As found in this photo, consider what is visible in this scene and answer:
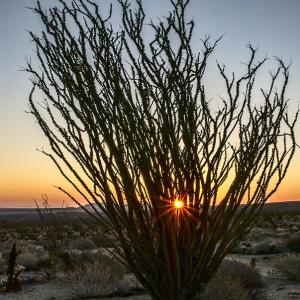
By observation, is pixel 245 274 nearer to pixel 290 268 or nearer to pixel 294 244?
pixel 290 268

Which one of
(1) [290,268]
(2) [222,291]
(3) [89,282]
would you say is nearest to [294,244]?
(1) [290,268]

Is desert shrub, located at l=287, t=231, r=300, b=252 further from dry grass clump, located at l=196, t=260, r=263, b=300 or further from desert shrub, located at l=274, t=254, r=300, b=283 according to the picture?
dry grass clump, located at l=196, t=260, r=263, b=300

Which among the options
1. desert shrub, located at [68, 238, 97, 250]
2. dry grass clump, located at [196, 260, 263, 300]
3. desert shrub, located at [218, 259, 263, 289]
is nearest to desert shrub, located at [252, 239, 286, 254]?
desert shrub, located at [68, 238, 97, 250]

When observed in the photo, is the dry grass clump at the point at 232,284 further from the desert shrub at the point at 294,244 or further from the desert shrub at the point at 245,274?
the desert shrub at the point at 294,244

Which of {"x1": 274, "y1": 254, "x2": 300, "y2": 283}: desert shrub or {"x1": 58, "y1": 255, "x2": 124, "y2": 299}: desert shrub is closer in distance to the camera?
{"x1": 58, "y1": 255, "x2": 124, "y2": 299}: desert shrub

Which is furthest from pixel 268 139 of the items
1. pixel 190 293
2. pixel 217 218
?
pixel 190 293

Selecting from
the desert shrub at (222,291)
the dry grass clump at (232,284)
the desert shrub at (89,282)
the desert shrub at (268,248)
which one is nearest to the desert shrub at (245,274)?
the dry grass clump at (232,284)

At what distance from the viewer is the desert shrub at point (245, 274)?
303 inches

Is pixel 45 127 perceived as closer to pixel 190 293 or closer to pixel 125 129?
pixel 125 129

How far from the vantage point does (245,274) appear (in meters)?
7.84

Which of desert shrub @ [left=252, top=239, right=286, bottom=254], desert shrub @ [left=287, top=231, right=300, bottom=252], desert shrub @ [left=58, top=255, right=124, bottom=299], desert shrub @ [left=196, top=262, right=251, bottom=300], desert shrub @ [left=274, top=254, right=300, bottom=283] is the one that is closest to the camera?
desert shrub @ [left=196, top=262, right=251, bottom=300]

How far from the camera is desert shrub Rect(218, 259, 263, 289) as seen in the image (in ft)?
25.2

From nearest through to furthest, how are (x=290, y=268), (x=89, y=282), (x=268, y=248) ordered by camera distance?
(x=89, y=282) → (x=290, y=268) → (x=268, y=248)

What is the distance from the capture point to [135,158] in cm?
389
